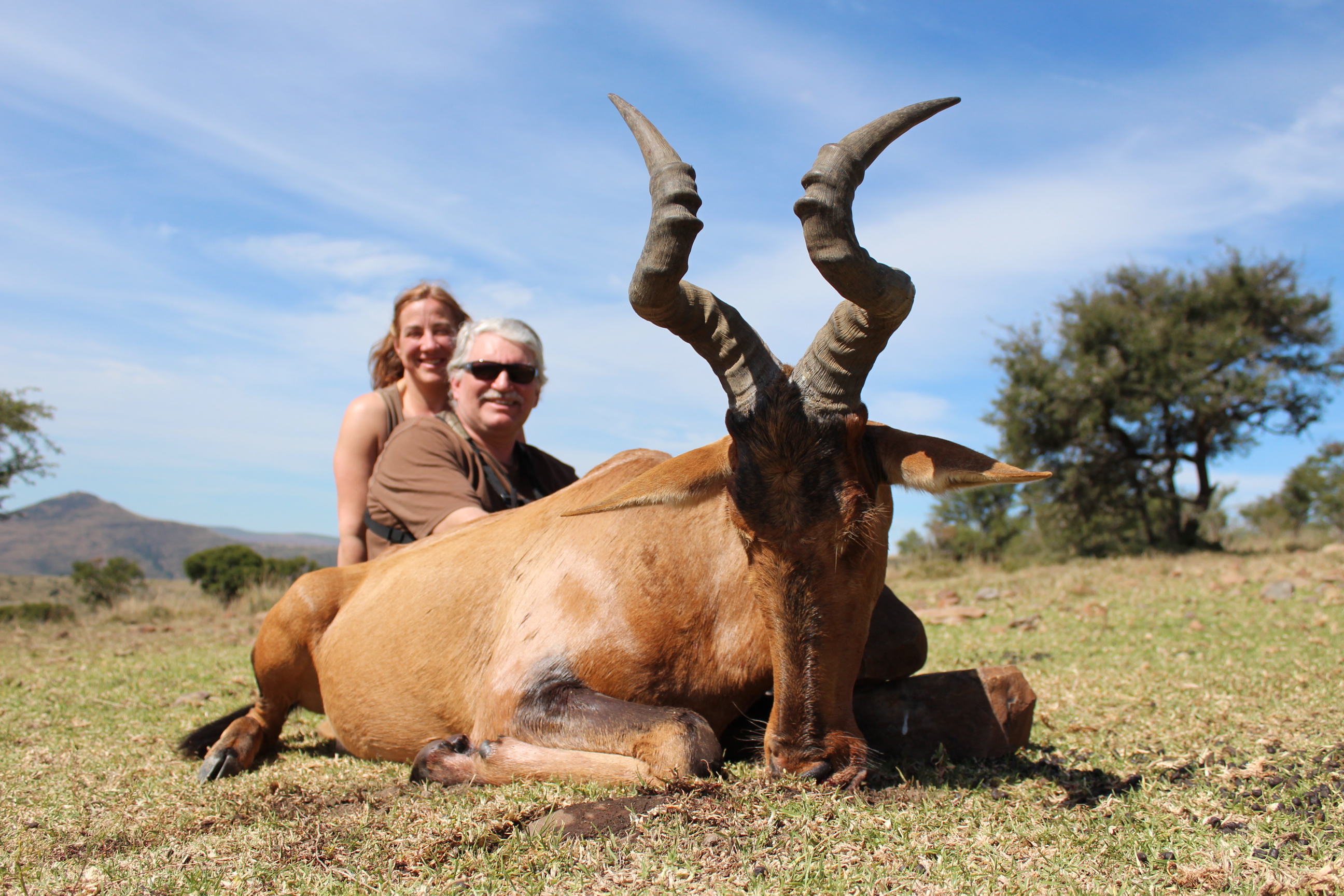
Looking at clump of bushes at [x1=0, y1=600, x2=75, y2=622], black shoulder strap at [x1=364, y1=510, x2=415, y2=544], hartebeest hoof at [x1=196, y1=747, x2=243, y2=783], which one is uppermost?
black shoulder strap at [x1=364, y1=510, x2=415, y2=544]

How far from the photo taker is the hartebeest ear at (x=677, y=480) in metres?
3.59

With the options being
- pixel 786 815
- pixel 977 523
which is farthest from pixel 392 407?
pixel 977 523

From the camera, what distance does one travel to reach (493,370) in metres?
6.43

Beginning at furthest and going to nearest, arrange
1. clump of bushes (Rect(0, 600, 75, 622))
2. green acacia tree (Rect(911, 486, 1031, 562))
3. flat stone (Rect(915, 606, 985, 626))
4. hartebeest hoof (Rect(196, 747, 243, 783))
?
green acacia tree (Rect(911, 486, 1031, 562)) → clump of bushes (Rect(0, 600, 75, 622)) → flat stone (Rect(915, 606, 985, 626)) → hartebeest hoof (Rect(196, 747, 243, 783))

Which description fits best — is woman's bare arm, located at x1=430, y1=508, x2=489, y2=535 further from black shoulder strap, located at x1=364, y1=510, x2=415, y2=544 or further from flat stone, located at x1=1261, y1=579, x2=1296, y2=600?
flat stone, located at x1=1261, y1=579, x2=1296, y2=600

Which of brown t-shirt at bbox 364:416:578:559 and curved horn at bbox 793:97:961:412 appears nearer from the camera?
curved horn at bbox 793:97:961:412

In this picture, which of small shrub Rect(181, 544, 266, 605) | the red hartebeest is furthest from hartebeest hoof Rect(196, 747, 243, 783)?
small shrub Rect(181, 544, 266, 605)

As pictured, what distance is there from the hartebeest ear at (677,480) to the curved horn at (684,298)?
0.31m

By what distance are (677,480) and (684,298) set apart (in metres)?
0.71

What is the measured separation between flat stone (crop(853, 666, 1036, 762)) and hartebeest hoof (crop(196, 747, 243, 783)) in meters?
3.06

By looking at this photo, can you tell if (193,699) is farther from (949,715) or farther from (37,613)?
(37,613)

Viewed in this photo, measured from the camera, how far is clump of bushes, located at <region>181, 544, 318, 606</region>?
744 inches

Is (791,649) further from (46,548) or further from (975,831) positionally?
(46,548)

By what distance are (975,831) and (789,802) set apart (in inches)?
22.4
